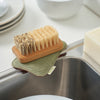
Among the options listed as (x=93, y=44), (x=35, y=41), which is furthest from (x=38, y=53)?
(x=93, y=44)

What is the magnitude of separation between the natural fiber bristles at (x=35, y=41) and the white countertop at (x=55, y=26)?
9 centimetres

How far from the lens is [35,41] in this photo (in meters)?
0.53

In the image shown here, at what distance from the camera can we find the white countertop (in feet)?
2.12

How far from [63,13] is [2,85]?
30cm

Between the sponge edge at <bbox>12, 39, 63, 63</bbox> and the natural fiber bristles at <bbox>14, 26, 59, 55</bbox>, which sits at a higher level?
the natural fiber bristles at <bbox>14, 26, 59, 55</bbox>

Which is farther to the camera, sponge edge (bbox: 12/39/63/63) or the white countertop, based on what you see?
the white countertop

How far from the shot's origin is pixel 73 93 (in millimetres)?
585

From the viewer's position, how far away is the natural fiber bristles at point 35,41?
525 millimetres

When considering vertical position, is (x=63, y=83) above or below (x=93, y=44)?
below

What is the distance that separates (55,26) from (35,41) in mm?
202

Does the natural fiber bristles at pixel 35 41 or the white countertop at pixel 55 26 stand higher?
the natural fiber bristles at pixel 35 41

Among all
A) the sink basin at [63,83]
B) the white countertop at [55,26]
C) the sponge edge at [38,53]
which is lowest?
the sink basin at [63,83]

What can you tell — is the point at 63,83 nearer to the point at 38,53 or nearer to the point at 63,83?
the point at 63,83

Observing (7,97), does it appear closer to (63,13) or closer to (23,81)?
(23,81)
